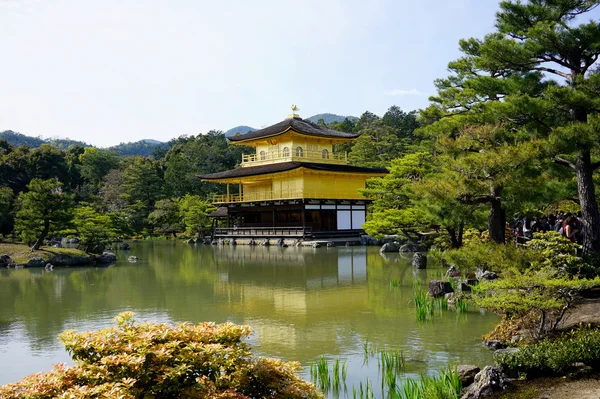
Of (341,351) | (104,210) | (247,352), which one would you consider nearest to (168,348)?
(247,352)

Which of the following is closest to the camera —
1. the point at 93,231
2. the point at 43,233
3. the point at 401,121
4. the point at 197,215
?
the point at 43,233

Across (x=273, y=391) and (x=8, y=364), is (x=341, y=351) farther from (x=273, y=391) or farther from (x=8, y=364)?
(x=8, y=364)

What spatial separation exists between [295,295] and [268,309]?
1.74 m

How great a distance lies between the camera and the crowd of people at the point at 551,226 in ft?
39.3

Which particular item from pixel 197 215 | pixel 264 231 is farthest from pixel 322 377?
pixel 197 215

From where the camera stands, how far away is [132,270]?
18.1 metres

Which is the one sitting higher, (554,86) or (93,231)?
(554,86)

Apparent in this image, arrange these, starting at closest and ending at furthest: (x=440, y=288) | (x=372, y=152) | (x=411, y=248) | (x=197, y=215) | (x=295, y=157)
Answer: (x=440, y=288) < (x=411, y=248) < (x=295, y=157) < (x=197, y=215) < (x=372, y=152)

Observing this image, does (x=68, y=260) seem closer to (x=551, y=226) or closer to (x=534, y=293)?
(x=551, y=226)

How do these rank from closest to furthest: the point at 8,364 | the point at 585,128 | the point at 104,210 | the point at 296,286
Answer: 1. the point at 8,364
2. the point at 585,128
3. the point at 296,286
4. the point at 104,210

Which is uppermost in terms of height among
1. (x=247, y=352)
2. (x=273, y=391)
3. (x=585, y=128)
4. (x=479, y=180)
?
(x=585, y=128)

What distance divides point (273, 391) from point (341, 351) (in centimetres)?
345

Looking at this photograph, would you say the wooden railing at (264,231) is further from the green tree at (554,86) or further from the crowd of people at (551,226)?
the green tree at (554,86)

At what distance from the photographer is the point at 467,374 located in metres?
5.20
